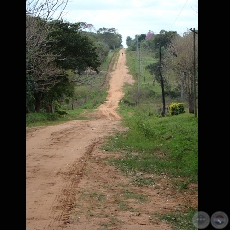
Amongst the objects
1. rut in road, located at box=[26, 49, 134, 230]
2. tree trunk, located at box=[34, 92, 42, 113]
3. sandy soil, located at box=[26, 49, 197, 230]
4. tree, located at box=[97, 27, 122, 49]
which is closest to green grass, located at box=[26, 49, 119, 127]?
tree trunk, located at box=[34, 92, 42, 113]

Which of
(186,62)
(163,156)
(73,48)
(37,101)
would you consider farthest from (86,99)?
(163,156)

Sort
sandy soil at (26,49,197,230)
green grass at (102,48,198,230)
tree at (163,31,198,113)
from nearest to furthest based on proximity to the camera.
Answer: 1. sandy soil at (26,49,197,230)
2. green grass at (102,48,198,230)
3. tree at (163,31,198,113)

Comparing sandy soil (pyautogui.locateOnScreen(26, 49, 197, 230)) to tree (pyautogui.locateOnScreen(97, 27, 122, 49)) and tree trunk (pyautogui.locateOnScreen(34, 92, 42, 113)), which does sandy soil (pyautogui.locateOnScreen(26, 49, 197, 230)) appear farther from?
tree (pyautogui.locateOnScreen(97, 27, 122, 49))

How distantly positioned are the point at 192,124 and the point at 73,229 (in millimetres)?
13389

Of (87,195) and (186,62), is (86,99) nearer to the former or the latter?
(186,62)

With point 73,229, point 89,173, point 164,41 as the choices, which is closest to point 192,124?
point 89,173

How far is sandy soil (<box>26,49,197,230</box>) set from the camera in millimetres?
5960
